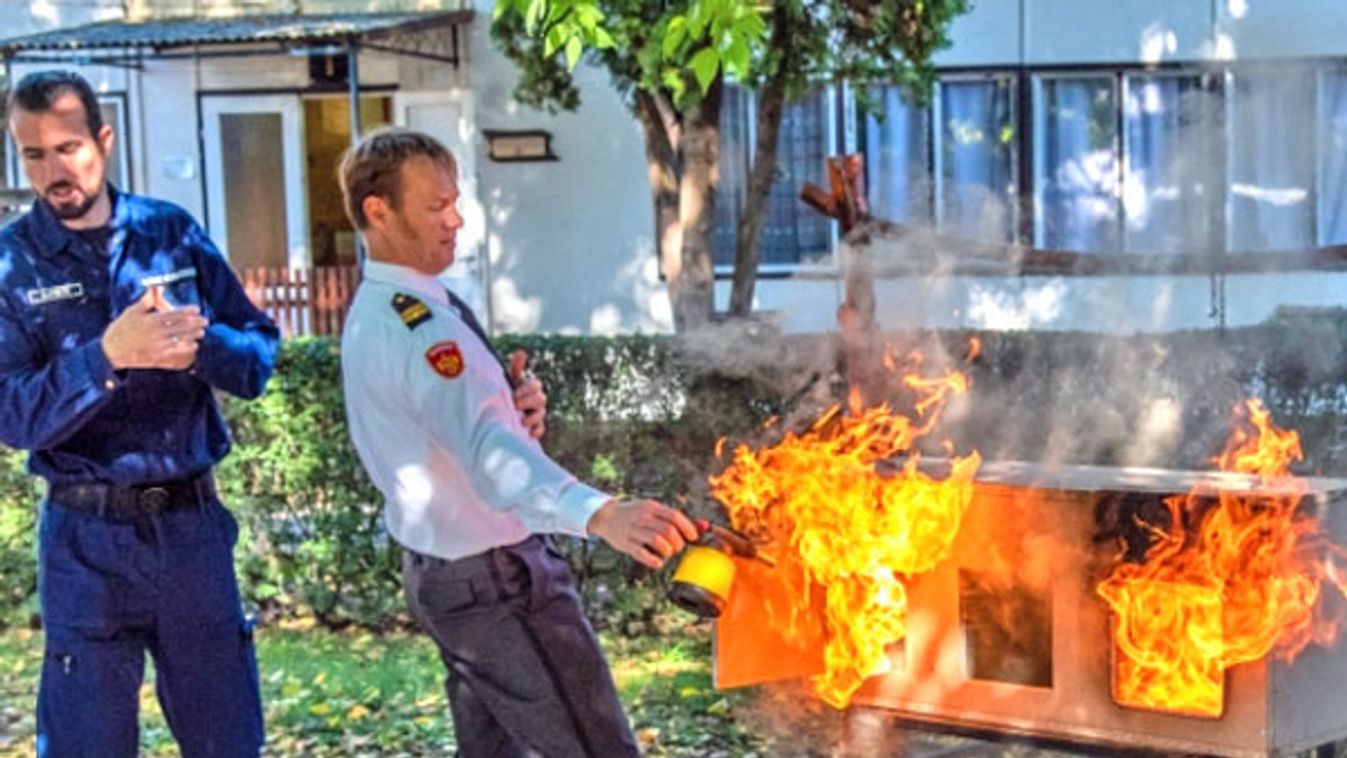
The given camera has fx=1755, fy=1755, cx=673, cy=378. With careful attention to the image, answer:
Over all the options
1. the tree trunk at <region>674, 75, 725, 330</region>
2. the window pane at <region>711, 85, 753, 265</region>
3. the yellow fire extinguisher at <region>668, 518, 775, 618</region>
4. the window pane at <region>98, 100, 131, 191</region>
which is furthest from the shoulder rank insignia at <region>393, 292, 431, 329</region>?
the window pane at <region>98, 100, 131, 191</region>

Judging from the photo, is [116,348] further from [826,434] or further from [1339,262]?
[1339,262]

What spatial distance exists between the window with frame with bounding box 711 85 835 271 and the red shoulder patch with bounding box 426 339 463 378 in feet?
33.7

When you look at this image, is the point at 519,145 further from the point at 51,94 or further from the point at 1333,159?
the point at 51,94

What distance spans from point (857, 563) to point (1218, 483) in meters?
0.86

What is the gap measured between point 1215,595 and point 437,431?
1738mm

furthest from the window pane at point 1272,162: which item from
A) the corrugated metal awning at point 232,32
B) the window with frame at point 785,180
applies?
the corrugated metal awning at point 232,32

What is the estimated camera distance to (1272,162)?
14.0 m

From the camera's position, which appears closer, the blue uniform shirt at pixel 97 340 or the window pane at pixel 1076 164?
the blue uniform shirt at pixel 97 340

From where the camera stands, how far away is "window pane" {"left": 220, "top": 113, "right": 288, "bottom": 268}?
15.4 meters

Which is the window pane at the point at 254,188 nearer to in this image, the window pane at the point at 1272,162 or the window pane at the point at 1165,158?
the window pane at the point at 1165,158

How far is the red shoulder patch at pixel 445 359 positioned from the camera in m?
3.61

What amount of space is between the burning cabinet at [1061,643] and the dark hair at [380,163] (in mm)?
1214

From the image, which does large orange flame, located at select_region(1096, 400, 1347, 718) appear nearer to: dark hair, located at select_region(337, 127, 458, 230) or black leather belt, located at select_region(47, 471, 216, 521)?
dark hair, located at select_region(337, 127, 458, 230)

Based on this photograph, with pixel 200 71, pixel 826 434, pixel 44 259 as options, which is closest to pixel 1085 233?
pixel 200 71
